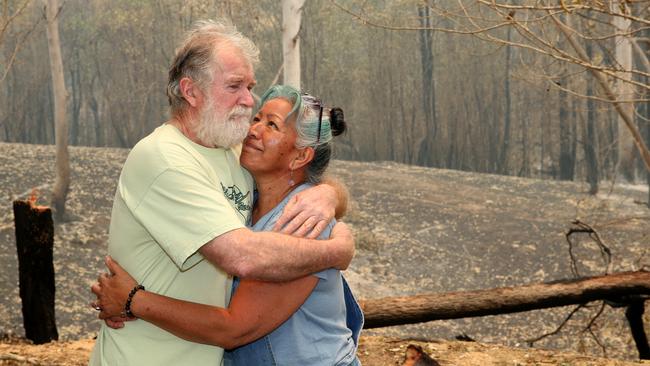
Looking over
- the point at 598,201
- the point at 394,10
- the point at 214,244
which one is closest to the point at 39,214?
the point at 214,244

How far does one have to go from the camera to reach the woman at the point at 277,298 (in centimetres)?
249

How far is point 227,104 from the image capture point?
2766mm

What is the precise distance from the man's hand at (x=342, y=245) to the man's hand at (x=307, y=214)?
49 mm

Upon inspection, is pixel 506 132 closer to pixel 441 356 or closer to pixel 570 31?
pixel 570 31

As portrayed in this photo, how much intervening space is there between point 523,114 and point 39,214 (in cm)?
2419

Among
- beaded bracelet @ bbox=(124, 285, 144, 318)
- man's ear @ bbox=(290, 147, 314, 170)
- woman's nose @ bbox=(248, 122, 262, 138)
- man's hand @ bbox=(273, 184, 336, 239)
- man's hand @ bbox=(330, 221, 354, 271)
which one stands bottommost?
beaded bracelet @ bbox=(124, 285, 144, 318)

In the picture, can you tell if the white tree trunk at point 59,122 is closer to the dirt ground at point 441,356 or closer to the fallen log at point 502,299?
the dirt ground at point 441,356

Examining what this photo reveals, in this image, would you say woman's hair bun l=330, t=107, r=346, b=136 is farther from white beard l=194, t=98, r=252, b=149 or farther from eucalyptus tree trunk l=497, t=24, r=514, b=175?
eucalyptus tree trunk l=497, t=24, r=514, b=175

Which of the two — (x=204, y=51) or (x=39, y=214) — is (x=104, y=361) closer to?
(x=204, y=51)

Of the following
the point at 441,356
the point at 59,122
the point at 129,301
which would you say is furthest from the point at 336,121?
the point at 59,122

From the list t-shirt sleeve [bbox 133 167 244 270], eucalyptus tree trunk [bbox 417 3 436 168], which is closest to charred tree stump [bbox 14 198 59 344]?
t-shirt sleeve [bbox 133 167 244 270]

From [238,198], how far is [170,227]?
1.25 ft

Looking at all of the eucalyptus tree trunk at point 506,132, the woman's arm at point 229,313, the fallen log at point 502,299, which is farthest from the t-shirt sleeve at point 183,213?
the eucalyptus tree trunk at point 506,132

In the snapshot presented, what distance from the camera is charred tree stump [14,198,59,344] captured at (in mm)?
6840
